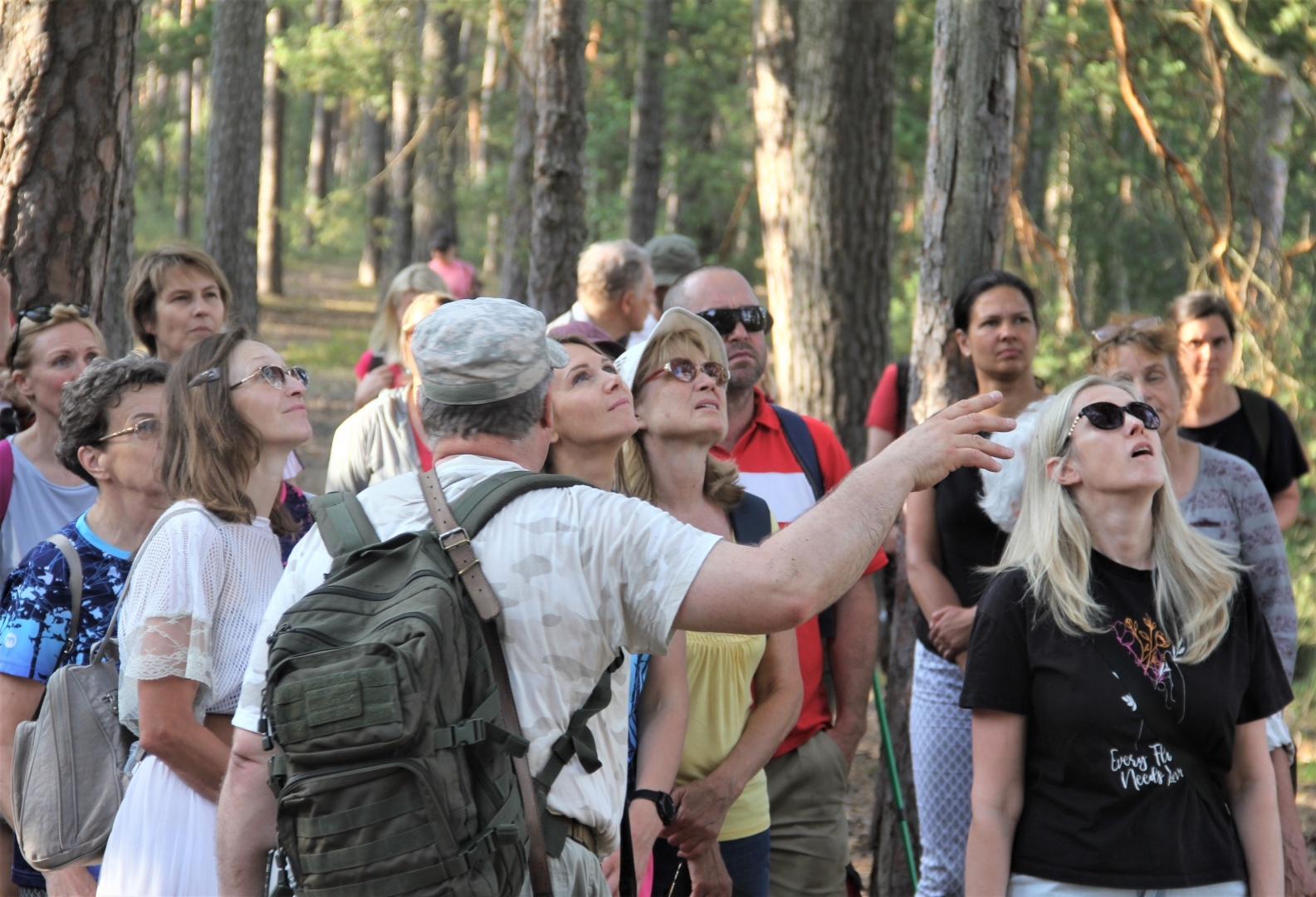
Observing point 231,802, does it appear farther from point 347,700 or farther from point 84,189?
point 84,189

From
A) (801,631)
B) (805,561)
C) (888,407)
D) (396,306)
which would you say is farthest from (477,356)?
(396,306)

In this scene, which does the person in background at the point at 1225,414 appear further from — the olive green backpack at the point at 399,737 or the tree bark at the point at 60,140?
the tree bark at the point at 60,140

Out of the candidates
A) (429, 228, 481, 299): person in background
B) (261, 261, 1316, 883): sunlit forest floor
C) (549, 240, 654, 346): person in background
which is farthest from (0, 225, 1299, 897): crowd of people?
(429, 228, 481, 299): person in background

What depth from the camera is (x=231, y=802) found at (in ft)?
7.44

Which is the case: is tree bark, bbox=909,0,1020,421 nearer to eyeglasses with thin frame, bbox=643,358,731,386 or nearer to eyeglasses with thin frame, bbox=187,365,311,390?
eyeglasses with thin frame, bbox=643,358,731,386

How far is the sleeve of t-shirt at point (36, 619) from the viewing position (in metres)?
2.99

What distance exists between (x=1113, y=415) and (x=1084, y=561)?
402 millimetres

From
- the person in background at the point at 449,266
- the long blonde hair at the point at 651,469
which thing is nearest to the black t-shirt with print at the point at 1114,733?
the long blonde hair at the point at 651,469

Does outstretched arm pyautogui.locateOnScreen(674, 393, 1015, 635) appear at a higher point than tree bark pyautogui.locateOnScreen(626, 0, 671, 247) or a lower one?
lower

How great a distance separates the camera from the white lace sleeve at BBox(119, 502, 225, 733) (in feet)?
8.78

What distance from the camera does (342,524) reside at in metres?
2.17

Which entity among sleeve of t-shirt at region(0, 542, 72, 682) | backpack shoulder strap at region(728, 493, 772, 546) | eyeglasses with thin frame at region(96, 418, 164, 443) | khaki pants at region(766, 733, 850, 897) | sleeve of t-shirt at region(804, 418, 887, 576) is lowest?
khaki pants at region(766, 733, 850, 897)

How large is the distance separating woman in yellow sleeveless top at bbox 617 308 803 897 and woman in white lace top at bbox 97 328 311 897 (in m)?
1.02

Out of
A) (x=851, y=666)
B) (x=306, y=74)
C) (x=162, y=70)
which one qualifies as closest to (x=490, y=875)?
(x=851, y=666)
